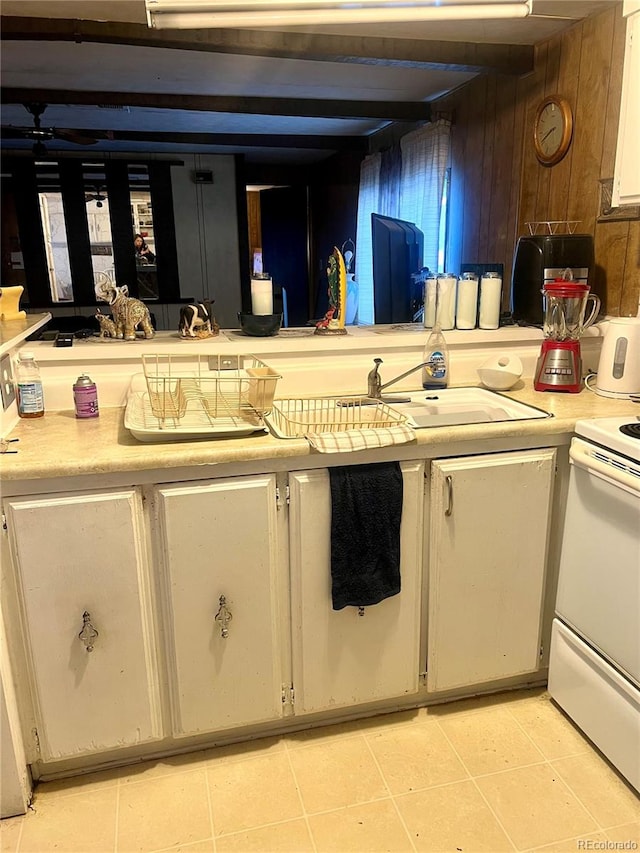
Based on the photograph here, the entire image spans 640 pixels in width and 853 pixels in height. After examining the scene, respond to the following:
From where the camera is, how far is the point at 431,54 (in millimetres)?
2752

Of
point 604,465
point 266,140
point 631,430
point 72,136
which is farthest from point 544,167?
point 266,140

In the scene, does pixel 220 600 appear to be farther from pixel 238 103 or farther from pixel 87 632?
pixel 238 103

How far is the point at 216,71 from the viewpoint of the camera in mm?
3555

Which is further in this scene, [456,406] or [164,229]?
[164,229]

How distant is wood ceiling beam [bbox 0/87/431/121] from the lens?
3965 millimetres

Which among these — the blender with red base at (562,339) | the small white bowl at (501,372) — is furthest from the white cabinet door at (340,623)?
the blender with red base at (562,339)

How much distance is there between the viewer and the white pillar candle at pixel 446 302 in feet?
7.95

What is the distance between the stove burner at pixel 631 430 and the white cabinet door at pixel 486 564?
8.3 inches

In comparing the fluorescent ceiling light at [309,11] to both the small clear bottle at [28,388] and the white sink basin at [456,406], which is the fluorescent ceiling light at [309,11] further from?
the white sink basin at [456,406]

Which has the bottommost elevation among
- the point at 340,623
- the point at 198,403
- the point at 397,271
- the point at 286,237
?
the point at 340,623

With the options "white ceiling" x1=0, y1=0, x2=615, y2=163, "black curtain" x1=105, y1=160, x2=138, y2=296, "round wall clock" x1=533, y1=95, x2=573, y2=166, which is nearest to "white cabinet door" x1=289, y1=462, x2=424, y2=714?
"round wall clock" x1=533, y1=95, x2=573, y2=166

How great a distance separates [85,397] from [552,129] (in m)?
2.26

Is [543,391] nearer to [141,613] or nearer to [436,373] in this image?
[436,373]

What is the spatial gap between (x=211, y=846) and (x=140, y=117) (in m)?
4.87
